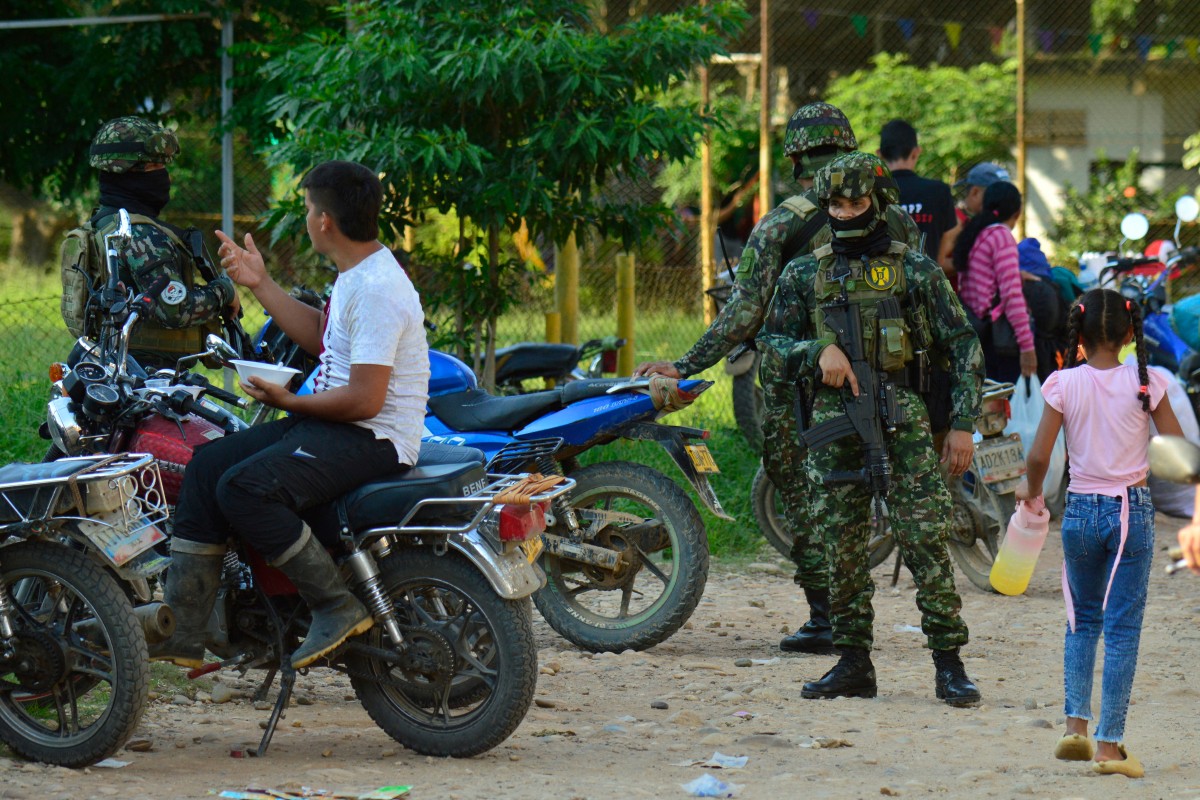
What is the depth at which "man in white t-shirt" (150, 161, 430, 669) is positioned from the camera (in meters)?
4.43

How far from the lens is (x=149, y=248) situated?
5.52m

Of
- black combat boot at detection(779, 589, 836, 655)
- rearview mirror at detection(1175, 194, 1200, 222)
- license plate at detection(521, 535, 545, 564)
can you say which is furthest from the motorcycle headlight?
rearview mirror at detection(1175, 194, 1200, 222)

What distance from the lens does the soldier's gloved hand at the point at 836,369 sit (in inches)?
208

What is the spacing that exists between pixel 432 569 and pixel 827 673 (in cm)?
177

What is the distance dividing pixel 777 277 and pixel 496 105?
3.14m

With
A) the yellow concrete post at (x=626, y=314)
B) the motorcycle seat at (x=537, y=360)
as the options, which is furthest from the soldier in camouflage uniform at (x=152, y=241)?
the yellow concrete post at (x=626, y=314)

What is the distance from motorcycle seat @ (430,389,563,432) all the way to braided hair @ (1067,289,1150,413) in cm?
216

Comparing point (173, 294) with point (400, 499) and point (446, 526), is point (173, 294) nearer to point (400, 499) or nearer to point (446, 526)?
point (400, 499)

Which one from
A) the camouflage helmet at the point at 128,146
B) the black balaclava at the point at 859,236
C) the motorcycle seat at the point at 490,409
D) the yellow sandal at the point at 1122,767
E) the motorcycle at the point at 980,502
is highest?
the camouflage helmet at the point at 128,146

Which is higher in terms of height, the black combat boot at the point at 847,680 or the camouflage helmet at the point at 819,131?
the camouflage helmet at the point at 819,131

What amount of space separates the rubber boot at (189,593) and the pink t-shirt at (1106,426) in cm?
254

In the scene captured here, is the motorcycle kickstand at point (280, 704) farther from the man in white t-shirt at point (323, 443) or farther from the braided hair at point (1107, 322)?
the braided hair at point (1107, 322)

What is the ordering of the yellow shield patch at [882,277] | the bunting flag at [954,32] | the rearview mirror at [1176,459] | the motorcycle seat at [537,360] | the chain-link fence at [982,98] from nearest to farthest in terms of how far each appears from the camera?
the rearview mirror at [1176,459], the yellow shield patch at [882,277], the motorcycle seat at [537,360], the chain-link fence at [982,98], the bunting flag at [954,32]

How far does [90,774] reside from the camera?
4410 mm
